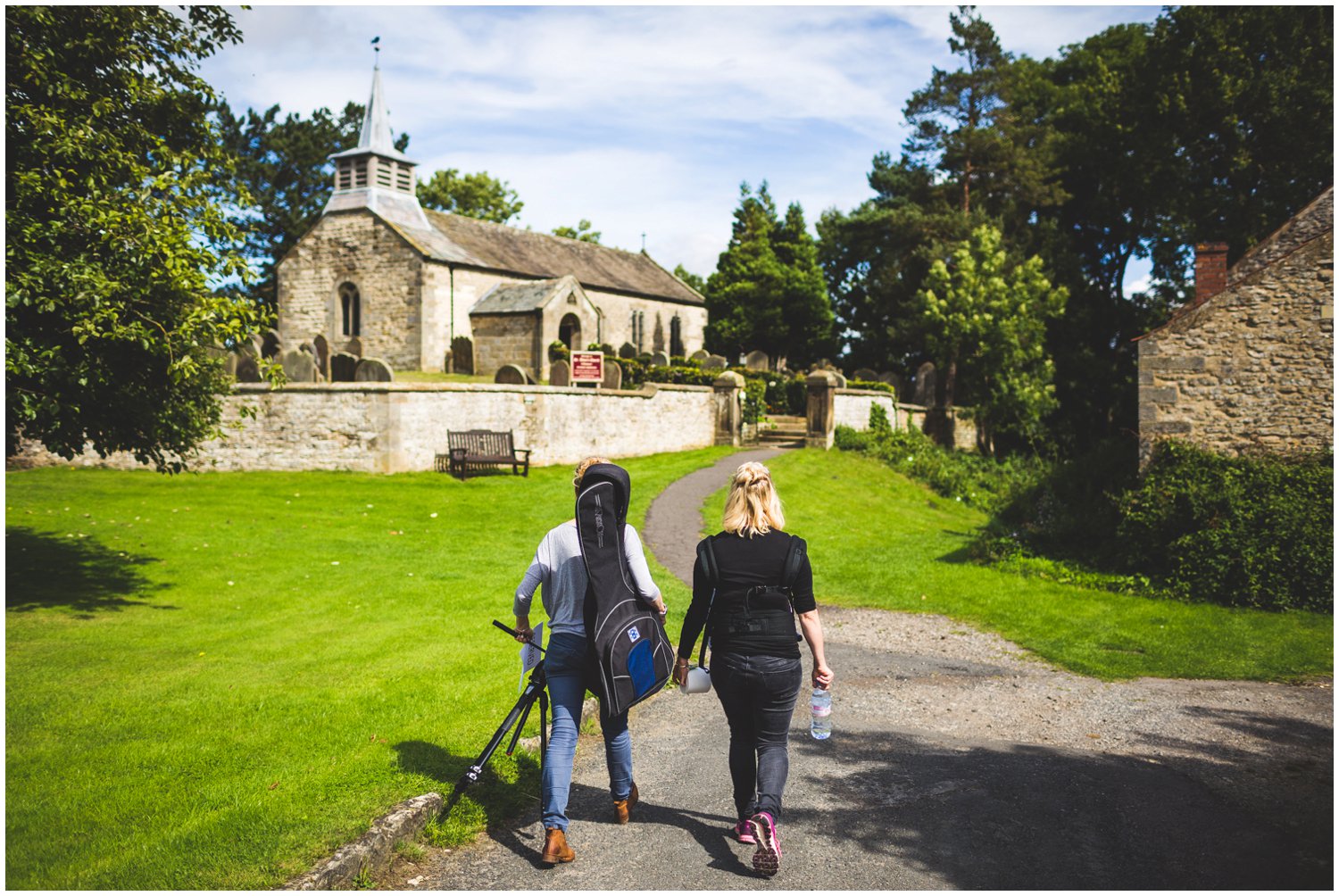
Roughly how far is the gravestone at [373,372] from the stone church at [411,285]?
1125 cm

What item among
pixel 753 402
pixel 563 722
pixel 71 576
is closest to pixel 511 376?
pixel 753 402

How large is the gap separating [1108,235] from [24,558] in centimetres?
4342

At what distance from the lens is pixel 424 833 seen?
5.21m

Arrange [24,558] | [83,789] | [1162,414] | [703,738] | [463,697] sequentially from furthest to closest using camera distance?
1. [1162,414]
2. [24,558]
3. [463,697]
4. [703,738]
5. [83,789]

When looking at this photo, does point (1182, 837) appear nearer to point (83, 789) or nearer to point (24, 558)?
point (83, 789)

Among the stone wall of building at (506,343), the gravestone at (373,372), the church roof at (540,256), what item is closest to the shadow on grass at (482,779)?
the gravestone at (373,372)

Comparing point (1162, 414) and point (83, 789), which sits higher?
point (1162, 414)

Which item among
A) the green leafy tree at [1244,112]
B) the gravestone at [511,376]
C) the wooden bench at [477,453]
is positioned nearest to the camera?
the wooden bench at [477,453]

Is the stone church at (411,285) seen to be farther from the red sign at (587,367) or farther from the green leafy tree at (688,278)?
the green leafy tree at (688,278)

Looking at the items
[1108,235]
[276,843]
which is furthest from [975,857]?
[1108,235]

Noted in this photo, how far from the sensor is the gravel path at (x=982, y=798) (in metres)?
4.83

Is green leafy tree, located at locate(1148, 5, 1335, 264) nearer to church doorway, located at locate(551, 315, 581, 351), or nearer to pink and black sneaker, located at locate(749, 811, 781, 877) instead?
church doorway, located at locate(551, 315, 581, 351)

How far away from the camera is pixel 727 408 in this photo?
1162 inches

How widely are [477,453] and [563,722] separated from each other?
16.8m
